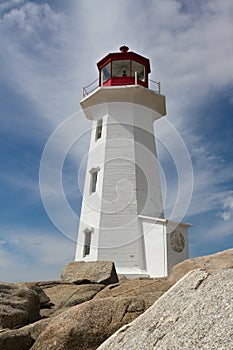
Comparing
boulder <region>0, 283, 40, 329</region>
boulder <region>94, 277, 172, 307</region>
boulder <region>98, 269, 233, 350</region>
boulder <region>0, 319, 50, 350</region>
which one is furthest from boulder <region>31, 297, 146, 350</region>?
boulder <region>0, 283, 40, 329</region>

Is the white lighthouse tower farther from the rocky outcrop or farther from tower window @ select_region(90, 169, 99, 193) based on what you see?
the rocky outcrop

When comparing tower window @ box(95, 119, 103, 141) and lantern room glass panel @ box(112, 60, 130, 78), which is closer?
tower window @ box(95, 119, 103, 141)

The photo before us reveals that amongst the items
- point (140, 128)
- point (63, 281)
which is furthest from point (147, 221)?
point (63, 281)

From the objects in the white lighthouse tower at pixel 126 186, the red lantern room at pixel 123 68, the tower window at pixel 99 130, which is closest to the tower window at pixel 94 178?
the white lighthouse tower at pixel 126 186

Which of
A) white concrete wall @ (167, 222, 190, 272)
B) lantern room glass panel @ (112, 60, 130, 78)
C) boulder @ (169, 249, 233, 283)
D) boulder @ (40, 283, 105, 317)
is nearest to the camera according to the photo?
boulder @ (169, 249, 233, 283)

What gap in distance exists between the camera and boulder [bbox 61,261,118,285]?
30.5 ft

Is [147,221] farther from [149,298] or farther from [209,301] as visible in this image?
[209,301]

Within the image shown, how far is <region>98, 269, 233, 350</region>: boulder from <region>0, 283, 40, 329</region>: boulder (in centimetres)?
218

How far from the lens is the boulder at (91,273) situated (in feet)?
30.5

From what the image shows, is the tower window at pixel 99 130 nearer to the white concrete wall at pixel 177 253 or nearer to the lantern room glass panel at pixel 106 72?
the lantern room glass panel at pixel 106 72

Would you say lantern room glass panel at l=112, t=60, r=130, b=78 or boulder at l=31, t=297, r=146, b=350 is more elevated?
lantern room glass panel at l=112, t=60, r=130, b=78

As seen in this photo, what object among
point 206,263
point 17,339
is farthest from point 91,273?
point 17,339

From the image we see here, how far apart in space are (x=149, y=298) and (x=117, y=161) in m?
11.1

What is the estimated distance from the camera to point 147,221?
1505 centimetres
